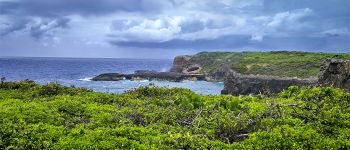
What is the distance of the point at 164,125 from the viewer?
1109cm

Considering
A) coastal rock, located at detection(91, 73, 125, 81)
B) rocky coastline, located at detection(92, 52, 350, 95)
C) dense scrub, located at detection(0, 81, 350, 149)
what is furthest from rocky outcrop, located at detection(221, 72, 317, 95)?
dense scrub, located at detection(0, 81, 350, 149)

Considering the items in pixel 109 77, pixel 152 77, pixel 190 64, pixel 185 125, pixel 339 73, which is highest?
pixel 185 125

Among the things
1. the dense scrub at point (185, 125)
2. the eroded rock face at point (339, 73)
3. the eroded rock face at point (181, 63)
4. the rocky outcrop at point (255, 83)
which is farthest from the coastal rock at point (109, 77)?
the dense scrub at point (185, 125)

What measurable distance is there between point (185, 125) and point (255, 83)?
78.4m

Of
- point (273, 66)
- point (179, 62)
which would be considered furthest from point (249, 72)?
point (179, 62)

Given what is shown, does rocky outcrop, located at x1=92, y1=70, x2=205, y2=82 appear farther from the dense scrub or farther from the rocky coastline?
the dense scrub

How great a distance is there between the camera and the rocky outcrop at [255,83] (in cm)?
8550

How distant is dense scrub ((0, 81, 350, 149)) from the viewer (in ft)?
30.8

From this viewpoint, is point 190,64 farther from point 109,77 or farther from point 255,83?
point 255,83

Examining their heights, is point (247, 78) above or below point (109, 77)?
above

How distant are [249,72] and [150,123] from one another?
90.4 m

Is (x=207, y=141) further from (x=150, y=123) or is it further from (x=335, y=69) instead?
(x=335, y=69)

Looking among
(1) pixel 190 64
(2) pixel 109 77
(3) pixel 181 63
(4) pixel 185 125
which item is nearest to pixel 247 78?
(2) pixel 109 77

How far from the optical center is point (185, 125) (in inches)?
460
